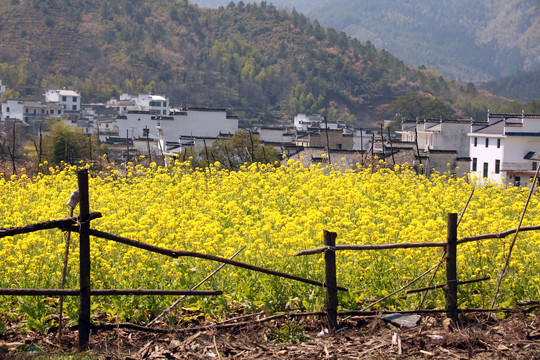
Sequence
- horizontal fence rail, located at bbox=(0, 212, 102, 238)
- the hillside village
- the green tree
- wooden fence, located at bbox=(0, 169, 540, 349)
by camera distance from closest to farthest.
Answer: horizontal fence rail, located at bbox=(0, 212, 102, 238)
wooden fence, located at bbox=(0, 169, 540, 349)
the hillside village
the green tree

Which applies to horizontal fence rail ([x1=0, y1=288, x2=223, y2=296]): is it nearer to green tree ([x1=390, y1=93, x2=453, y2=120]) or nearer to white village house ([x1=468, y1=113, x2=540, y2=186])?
white village house ([x1=468, y1=113, x2=540, y2=186])

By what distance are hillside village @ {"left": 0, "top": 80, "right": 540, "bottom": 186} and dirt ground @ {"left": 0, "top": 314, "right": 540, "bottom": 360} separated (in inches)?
464

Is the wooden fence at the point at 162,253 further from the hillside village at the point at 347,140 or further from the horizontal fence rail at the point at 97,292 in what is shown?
the hillside village at the point at 347,140

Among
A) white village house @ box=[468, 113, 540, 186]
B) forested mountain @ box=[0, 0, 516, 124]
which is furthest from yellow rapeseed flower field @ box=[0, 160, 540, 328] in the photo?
forested mountain @ box=[0, 0, 516, 124]

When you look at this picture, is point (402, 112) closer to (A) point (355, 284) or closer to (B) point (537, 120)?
(B) point (537, 120)

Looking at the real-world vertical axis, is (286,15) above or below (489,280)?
above

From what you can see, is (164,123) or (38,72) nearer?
(164,123)

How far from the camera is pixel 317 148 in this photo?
42.5m

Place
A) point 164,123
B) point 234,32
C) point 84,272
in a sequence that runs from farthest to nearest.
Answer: point 234,32, point 164,123, point 84,272

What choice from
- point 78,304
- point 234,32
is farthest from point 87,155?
point 234,32

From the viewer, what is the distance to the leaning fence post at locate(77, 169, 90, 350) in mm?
6277

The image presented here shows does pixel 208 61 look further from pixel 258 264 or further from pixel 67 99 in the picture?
pixel 258 264

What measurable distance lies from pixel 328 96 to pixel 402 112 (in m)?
32.8

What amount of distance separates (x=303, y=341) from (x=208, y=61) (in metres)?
160
